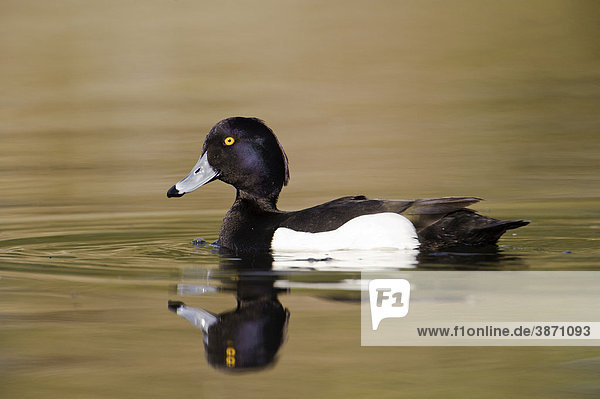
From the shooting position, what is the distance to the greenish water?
5223 millimetres

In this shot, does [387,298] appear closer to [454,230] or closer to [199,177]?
[454,230]

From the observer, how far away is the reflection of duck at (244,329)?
17.5 ft

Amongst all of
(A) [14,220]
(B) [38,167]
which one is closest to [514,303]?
(A) [14,220]

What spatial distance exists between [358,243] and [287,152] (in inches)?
217

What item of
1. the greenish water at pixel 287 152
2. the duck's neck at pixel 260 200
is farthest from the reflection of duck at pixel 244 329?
the duck's neck at pixel 260 200

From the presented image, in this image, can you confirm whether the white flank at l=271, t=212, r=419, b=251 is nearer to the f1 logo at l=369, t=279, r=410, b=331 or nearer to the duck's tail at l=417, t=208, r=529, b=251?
the duck's tail at l=417, t=208, r=529, b=251

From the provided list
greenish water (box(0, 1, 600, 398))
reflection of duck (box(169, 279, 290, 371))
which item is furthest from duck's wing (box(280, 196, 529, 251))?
reflection of duck (box(169, 279, 290, 371))

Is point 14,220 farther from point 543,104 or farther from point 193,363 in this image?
point 543,104

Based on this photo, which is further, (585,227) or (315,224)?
(585,227)

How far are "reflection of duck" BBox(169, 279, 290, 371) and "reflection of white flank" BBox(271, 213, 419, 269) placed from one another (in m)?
0.99

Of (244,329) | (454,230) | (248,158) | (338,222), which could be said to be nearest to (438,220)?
(454,230)

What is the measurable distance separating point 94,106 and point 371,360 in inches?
479

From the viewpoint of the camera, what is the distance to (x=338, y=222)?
7.86 meters

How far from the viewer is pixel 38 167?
13.3 m
